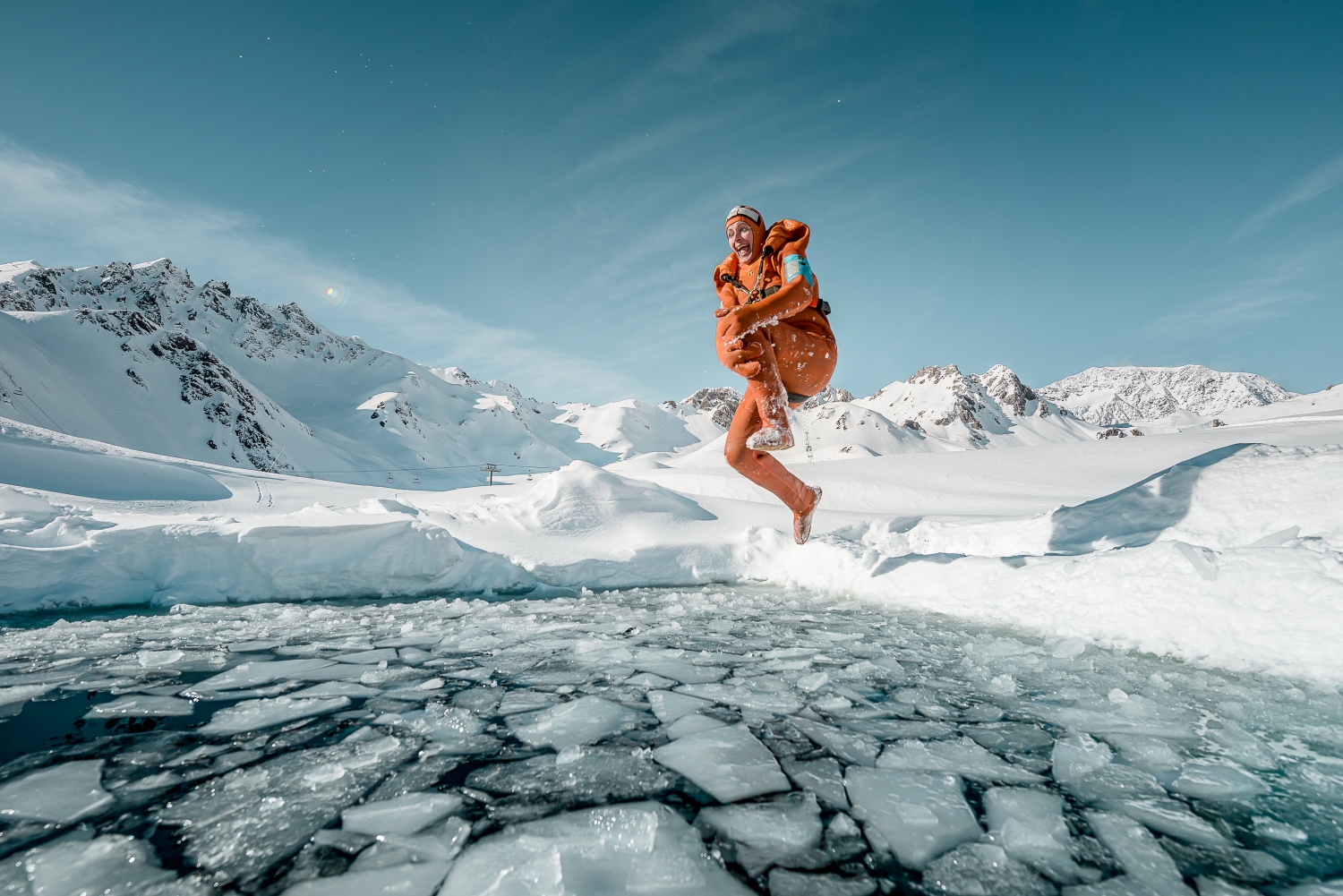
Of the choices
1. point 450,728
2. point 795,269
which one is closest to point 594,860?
point 450,728

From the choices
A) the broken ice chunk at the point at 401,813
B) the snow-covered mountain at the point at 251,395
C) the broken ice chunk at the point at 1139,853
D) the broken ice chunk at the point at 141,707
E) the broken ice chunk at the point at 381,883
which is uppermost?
the snow-covered mountain at the point at 251,395

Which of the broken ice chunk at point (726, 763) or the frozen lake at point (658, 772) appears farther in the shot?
the broken ice chunk at point (726, 763)

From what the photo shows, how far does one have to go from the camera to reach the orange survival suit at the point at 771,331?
328cm

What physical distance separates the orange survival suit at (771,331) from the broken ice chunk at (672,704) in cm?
171

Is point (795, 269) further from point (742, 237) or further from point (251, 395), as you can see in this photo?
point (251, 395)

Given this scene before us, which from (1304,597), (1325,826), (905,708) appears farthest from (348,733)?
(1304,597)

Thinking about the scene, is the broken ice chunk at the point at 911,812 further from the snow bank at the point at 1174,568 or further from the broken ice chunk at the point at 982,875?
the snow bank at the point at 1174,568

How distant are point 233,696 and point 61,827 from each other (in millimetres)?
1037

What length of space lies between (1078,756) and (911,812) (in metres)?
0.70

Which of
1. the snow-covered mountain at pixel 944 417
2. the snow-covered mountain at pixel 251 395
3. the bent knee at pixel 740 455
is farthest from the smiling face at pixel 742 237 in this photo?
the snow-covered mountain at pixel 944 417

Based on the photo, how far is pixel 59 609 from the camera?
430 centimetres

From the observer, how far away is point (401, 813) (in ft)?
4.86

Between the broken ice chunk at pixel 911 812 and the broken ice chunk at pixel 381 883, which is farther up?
the broken ice chunk at pixel 911 812

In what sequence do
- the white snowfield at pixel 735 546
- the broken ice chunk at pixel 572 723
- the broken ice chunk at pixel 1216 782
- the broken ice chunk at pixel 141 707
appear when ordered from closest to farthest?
1. the broken ice chunk at pixel 1216 782
2. the broken ice chunk at pixel 572 723
3. the broken ice chunk at pixel 141 707
4. the white snowfield at pixel 735 546
